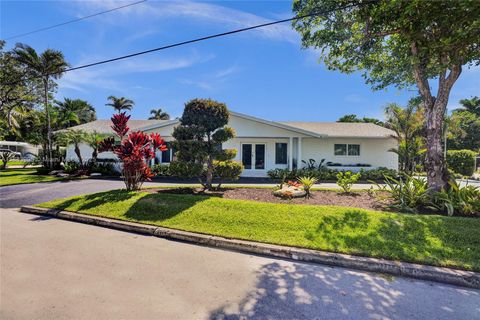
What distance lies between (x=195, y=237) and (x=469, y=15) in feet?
25.3

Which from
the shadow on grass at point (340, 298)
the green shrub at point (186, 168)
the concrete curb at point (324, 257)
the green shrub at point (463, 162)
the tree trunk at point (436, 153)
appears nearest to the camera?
the shadow on grass at point (340, 298)

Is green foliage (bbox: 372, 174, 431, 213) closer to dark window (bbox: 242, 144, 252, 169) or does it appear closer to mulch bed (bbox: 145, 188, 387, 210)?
mulch bed (bbox: 145, 188, 387, 210)

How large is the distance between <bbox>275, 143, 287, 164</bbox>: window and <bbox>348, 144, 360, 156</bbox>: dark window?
521 cm

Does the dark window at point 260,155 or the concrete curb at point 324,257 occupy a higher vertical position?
the dark window at point 260,155

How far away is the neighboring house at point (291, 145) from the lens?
668 inches

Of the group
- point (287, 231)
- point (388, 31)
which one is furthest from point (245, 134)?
point (287, 231)

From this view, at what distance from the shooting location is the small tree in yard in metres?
8.92

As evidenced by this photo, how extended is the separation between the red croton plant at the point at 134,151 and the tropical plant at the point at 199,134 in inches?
31.7

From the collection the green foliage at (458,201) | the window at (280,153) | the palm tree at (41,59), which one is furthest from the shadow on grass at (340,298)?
Result: the palm tree at (41,59)

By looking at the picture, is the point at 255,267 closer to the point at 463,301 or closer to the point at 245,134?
the point at 463,301

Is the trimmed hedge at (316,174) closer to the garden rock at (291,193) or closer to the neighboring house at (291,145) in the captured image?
the neighboring house at (291,145)

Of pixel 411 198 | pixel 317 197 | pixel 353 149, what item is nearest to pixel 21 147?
pixel 353 149

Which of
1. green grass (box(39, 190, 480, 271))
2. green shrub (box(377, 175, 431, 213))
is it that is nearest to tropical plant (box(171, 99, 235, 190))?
green grass (box(39, 190, 480, 271))

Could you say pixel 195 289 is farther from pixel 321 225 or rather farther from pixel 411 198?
pixel 411 198
